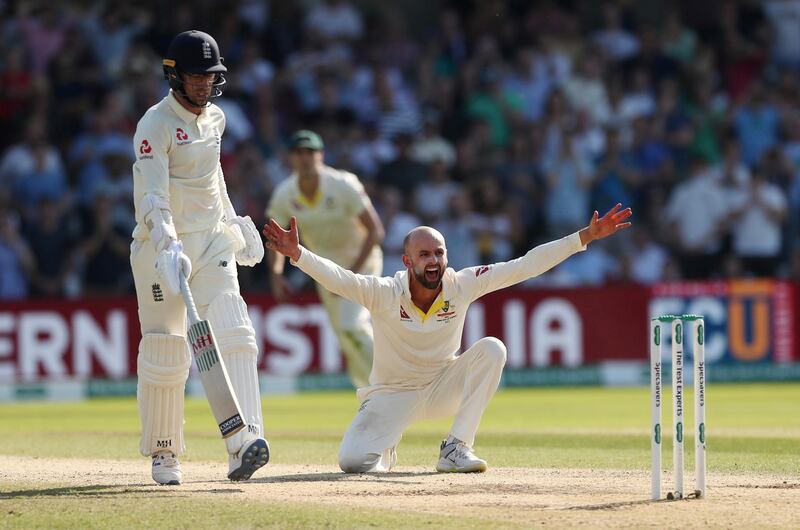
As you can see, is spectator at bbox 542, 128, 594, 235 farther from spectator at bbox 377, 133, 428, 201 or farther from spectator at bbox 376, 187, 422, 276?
spectator at bbox 376, 187, 422, 276

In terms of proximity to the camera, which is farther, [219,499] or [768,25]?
[768,25]

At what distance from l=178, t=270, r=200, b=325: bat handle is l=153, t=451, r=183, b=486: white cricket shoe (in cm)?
73

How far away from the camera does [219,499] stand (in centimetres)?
575

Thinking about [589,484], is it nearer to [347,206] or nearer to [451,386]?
[451,386]

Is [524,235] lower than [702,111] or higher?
lower

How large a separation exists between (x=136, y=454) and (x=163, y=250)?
2.33 m

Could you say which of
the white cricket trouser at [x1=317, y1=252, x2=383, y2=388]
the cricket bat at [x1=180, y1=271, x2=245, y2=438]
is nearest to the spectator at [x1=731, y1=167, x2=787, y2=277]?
the white cricket trouser at [x1=317, y1=252, x2=383, y2=388]

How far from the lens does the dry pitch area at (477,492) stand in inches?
208

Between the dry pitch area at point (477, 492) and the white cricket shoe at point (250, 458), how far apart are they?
7cm

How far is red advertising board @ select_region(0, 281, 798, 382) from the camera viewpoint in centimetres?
1370

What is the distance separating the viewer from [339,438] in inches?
363

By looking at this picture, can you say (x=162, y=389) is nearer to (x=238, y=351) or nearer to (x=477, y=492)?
(x=238, y=351)

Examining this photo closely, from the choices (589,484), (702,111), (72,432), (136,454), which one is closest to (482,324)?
(702,111)

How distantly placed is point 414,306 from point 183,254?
1.20 m
